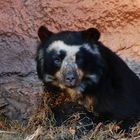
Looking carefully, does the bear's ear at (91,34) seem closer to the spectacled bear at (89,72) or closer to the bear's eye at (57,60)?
the spectacled bear at (89,72)

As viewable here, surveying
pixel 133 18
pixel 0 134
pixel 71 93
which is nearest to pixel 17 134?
pixel 0 134

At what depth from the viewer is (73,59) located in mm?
6711

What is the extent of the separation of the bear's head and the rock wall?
83cm

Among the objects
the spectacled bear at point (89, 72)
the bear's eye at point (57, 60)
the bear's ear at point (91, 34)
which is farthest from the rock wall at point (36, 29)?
the bear's eye at point (57, 60)

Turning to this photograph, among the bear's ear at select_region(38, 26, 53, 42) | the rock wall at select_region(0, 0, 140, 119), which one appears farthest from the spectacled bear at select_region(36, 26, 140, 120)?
the rock wall at select_region(0, 0, 140, 119)

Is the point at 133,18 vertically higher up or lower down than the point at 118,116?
higher up

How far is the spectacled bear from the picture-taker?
265 inches

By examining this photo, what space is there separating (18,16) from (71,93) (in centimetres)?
120

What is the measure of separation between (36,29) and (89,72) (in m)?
1.18

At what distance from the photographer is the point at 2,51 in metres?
7.85

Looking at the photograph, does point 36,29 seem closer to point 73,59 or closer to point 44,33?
point 44,33

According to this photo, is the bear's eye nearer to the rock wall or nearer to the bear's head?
the bear's head

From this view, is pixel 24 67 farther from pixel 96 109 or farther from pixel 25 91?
pixel 96 109

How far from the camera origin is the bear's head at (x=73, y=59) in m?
6.70
